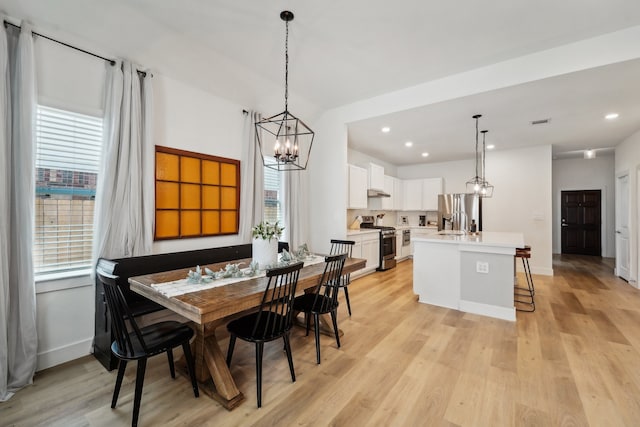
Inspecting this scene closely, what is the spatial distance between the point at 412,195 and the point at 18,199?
24.8 feet

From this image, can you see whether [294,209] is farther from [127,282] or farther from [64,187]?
[64,187]

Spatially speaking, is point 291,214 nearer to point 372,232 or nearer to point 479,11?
point 372,232

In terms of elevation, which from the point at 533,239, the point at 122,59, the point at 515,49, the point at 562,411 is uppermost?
the point at 515,49

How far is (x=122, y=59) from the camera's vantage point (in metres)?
2.72

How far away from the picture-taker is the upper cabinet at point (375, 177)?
20.8 ft

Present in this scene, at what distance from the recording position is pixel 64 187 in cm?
251

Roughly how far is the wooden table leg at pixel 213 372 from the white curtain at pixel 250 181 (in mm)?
1881

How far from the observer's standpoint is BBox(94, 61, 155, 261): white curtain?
8.51 feet

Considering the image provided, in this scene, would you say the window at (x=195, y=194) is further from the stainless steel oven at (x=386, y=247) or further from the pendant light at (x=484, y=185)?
the pendant light at (x=484, y=185)

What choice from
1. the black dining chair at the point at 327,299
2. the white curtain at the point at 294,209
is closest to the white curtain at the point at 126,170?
the black dining chair at the point at 327,299

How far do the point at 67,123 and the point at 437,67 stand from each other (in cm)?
392

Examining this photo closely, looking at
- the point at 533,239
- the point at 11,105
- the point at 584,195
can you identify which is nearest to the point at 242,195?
the point at 11,105

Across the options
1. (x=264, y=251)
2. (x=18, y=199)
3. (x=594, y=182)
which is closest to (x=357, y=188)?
(x=264, y=251)

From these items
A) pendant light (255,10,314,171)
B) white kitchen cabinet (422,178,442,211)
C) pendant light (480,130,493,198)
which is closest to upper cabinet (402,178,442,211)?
white kitchen cabinet (422,178,442,211)
